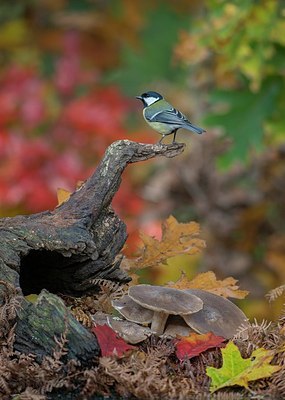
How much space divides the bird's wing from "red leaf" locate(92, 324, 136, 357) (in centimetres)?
68

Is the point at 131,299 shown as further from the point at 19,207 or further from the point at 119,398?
the point at 19,207

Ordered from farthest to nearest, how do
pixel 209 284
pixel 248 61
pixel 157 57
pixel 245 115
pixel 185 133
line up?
pixel 157 57 → pixel 185 133 → pixel 245 115 → pixel 248 61 → pixel 209 284

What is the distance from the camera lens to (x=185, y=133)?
6.77 meters

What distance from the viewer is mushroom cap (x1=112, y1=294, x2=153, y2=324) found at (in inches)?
82.2

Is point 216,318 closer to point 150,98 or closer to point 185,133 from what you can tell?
point 150,98

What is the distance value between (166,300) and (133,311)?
107 mm

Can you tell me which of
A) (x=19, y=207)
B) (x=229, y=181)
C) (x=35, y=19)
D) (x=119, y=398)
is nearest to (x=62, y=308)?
(x=119, y=398)

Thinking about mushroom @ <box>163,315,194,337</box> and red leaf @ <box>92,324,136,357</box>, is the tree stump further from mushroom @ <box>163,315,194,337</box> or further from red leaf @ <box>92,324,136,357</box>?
mushroom @ <box>163,315,194,337</box>

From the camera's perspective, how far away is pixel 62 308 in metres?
2.01

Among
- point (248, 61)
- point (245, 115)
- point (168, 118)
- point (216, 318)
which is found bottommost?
point (216, 318)

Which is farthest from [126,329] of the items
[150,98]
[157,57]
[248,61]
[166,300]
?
[157,57]

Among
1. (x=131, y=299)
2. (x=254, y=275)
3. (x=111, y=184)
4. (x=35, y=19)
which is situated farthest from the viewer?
(x=35, y=19)

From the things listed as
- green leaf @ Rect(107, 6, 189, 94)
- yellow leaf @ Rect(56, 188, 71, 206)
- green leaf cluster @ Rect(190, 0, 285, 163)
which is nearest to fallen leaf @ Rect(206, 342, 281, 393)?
yellow leaf @ Rect(56, 188, 71, 206)

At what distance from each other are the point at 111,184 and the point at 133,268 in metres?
0.32
